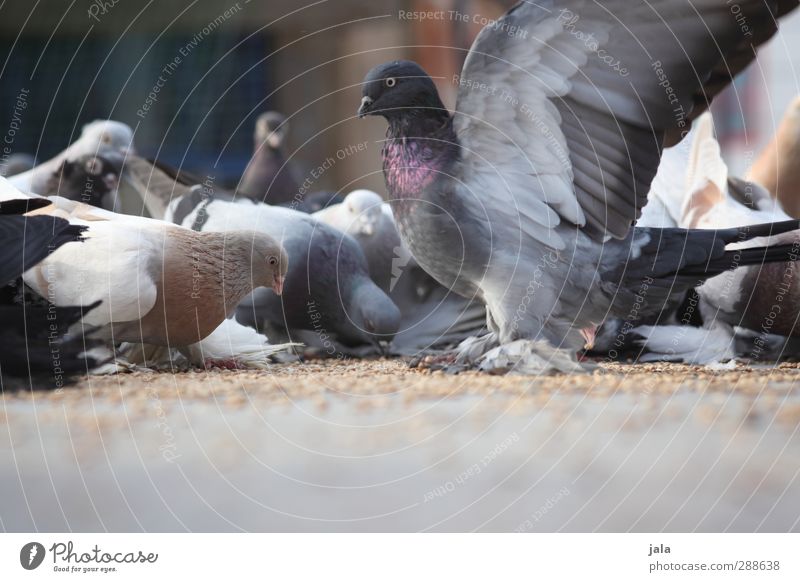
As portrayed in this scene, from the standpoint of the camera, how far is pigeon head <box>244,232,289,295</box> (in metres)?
1.52

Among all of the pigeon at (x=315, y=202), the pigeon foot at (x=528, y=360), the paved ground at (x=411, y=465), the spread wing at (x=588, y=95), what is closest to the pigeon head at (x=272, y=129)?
the pigeon at (x=315, y=202)

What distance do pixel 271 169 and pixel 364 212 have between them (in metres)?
0.39

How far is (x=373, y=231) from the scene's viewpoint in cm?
189

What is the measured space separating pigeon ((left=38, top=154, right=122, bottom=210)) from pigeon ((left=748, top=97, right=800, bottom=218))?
139cm

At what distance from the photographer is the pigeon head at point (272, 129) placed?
214cm

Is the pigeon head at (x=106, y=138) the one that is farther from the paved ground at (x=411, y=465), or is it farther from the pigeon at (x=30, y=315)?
the paved ground at (x=411, y=465)

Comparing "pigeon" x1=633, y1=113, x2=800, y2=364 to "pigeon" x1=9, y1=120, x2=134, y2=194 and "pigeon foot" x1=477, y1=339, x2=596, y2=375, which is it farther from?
"pigeon" x1=9, y1=120, x2=134, y2=194

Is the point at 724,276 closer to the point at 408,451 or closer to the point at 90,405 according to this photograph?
the point at 408,451

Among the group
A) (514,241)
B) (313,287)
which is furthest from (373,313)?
(514,241)

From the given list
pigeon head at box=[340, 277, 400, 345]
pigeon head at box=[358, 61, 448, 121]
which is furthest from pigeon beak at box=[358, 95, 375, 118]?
pigeon head at box=[340, 277, 400, 345]

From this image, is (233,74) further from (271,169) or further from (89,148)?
(89,148)

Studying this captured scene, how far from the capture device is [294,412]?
124 cm

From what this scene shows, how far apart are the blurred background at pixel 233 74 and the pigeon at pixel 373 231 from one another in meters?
0.13
